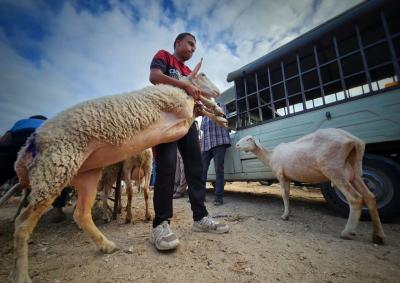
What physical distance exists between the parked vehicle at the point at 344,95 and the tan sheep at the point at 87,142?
2.68 metres

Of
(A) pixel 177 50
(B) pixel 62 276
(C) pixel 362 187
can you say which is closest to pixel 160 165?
(B) pixel 62 276

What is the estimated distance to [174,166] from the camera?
210cm

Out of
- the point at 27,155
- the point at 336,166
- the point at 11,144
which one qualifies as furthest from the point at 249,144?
the point at 11,144

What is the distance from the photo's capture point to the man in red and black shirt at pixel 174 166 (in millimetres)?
1938

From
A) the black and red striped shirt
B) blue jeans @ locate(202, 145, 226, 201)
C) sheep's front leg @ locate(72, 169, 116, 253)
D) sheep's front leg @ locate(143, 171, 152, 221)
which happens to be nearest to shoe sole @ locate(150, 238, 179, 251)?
sheep's front leg @ locate(72, 169, 116, 253)

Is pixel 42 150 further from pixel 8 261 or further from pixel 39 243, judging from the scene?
pixel 39 243

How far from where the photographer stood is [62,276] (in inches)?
55.6

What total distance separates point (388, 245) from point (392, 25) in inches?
160

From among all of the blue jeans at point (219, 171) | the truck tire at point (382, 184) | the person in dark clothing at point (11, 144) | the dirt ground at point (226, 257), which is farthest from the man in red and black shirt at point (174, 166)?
the truck tire at point (382, 184)

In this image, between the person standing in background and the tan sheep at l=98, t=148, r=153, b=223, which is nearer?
the tan sheep at l=98, t=148, r=153, b=223

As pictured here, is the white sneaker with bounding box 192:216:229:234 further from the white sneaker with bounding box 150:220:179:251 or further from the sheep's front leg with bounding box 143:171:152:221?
the sheep's front leg with bounding box 143:171:152:221

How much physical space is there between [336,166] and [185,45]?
254 cm

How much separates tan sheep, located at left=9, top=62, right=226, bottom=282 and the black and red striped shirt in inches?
15.8

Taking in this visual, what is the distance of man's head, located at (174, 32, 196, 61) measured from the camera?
254 centimetres
